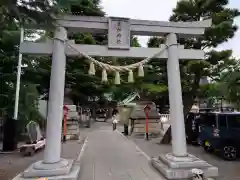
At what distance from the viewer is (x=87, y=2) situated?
70.6ft

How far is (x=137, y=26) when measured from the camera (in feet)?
→ 25.1

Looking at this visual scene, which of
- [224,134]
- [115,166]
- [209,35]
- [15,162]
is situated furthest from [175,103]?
[15,162]

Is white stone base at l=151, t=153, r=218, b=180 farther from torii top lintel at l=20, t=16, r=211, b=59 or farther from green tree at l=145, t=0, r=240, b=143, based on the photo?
green tree at l=145, t=0, r=240, b=143

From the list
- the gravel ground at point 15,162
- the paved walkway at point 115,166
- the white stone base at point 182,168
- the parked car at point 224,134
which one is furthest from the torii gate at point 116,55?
the parked car at point 224,134

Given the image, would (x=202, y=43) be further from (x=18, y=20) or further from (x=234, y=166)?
(x=18, y=20)

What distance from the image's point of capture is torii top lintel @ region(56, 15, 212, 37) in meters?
7.32

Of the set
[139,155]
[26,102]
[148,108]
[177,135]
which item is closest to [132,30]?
[177,135]

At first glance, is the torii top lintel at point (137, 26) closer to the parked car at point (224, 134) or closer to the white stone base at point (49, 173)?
the white stone base at point (49, 173)

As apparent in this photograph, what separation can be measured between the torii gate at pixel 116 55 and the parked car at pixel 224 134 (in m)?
3.08

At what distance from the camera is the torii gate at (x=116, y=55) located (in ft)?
21.7

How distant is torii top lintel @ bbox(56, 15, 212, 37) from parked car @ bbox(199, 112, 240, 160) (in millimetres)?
4136

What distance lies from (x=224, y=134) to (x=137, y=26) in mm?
5642

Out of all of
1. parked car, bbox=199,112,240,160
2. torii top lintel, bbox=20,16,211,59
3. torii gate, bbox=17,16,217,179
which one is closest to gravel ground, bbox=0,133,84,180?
torii gate, bbox=17,16,217,179

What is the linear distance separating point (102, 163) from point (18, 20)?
5615 millimetres
